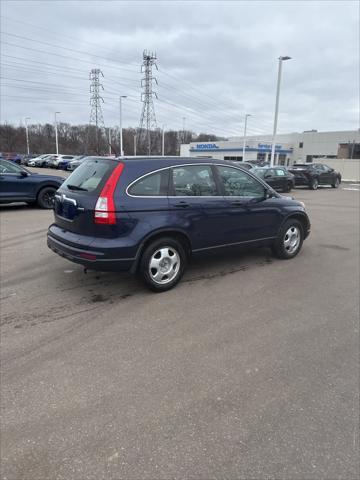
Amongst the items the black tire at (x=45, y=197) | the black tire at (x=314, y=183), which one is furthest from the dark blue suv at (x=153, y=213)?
the black tire at (x=314, y=183)

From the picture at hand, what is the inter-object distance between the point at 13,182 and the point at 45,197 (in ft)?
3.72

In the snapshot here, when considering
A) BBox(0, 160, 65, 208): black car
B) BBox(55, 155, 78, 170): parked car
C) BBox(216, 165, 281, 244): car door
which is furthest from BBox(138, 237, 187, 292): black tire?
BBox(55, 155, 78, 170): parked car

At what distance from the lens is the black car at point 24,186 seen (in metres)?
10.4

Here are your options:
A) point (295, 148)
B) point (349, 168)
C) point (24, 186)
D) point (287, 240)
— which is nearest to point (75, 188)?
point (287, 240)

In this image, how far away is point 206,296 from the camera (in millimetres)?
4676

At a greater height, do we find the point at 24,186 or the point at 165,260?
the point at 24,186

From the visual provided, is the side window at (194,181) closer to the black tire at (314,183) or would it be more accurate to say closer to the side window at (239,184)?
the side window at (239,184)

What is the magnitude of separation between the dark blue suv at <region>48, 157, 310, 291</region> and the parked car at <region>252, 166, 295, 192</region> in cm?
1537

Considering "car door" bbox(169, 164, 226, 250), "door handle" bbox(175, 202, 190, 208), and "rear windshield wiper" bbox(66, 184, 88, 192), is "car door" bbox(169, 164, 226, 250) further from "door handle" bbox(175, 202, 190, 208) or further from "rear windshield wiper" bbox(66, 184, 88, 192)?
"rear windshield wiper" bbox(66, 184, 88, 192)

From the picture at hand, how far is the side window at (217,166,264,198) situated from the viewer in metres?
5.34

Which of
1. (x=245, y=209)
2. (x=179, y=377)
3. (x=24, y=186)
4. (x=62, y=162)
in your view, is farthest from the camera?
(x=62, y=162)

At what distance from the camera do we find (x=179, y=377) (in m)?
2.97

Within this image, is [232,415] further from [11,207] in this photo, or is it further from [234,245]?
[11,207]

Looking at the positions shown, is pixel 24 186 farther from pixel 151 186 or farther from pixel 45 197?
pixel 151 186
